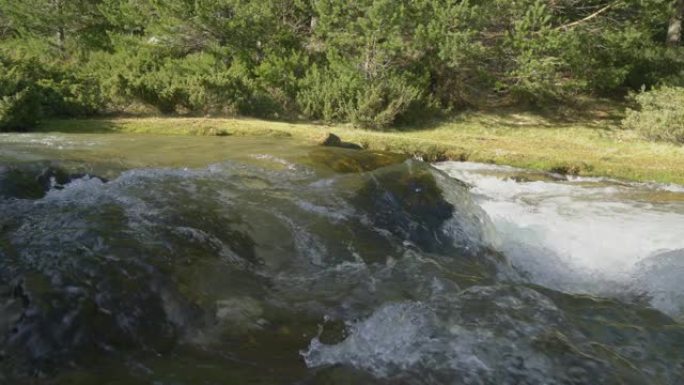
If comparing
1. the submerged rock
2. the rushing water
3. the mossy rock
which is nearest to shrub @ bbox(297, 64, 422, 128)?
the submerged rock

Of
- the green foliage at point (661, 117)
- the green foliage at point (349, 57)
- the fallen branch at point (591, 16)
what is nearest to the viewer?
the green foliage at point (661, 117)

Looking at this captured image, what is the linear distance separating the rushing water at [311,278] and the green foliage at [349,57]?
781 centimetres

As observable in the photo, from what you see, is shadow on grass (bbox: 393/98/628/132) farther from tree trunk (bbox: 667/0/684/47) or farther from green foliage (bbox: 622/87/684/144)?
tree trunk (bbox: 667/0/684/47)

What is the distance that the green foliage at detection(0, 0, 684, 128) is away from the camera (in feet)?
54.5

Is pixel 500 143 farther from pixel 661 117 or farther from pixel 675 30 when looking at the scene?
pixel 675 30

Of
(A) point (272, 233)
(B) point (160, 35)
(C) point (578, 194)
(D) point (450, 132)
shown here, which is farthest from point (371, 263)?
(B) point (160, 35)

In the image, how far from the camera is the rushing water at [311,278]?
3.59 m

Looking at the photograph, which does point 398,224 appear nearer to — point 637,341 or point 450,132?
point 637,341

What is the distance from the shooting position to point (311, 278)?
5188mm

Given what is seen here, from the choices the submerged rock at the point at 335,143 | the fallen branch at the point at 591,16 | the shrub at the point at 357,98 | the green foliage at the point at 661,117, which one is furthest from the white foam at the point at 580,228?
the fallen branch at the point at 591,16

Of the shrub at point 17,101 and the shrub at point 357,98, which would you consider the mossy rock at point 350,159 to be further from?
the shrub at point 17,101

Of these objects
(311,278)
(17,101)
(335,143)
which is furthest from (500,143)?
(17,101)

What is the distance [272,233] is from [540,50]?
45.8ft

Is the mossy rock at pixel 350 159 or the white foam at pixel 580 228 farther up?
the mossy rock at pixel 350 159
